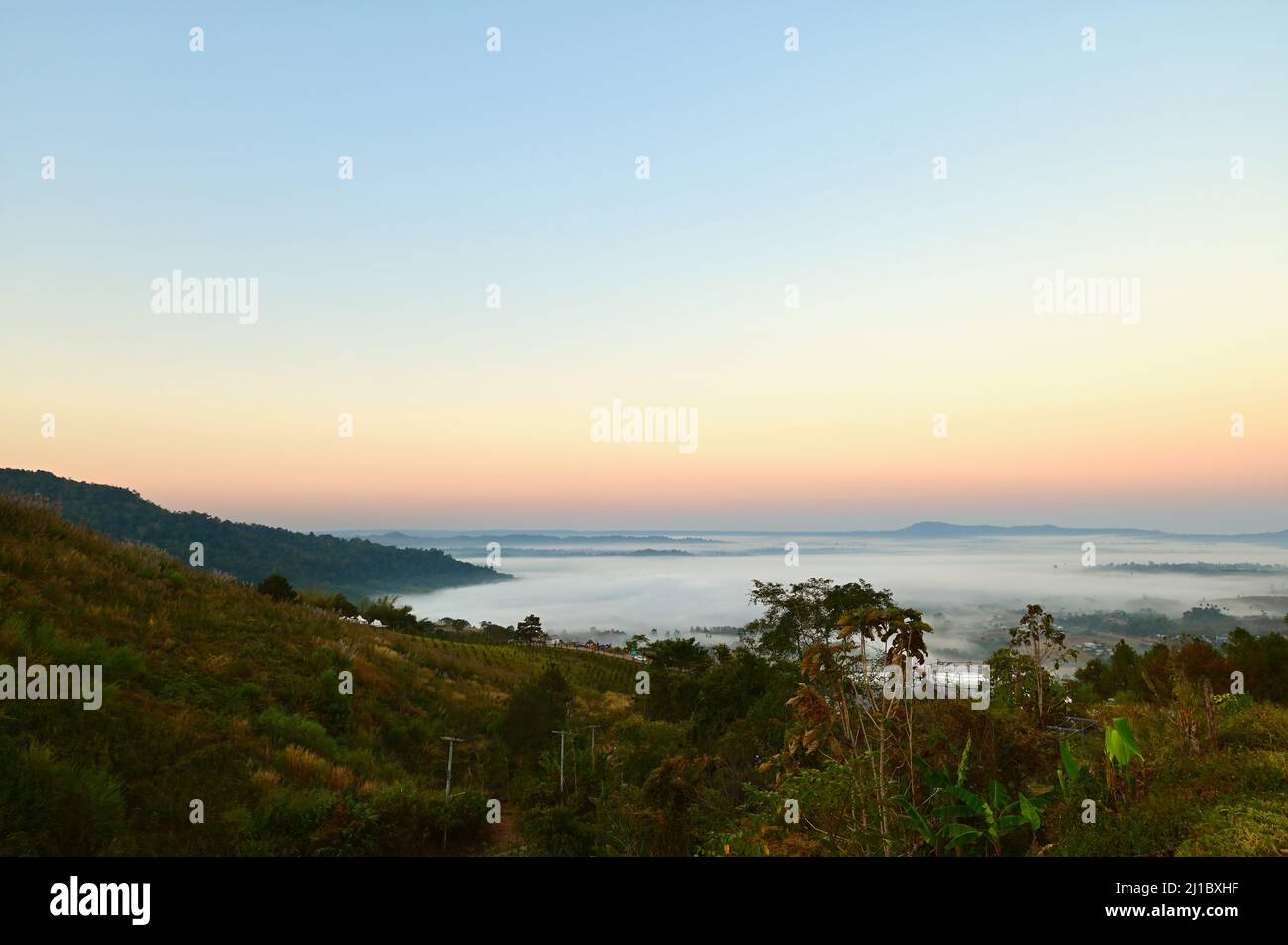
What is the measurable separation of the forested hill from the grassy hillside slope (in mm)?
60321

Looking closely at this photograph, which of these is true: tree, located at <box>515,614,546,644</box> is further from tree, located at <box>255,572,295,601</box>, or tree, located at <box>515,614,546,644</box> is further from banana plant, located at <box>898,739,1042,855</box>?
banana plant, located at <box>898,739,1042,855</box>

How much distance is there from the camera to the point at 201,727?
29.7ft

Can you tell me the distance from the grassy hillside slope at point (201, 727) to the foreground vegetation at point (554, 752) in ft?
0.14

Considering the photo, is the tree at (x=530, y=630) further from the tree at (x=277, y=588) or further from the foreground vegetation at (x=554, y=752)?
the foreground vegetation at (x=554, y=752)

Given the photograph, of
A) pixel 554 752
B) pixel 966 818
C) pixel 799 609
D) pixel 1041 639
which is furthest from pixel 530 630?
pixel 966 818

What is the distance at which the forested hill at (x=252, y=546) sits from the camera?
280ft

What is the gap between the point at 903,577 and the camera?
22047 millimetres

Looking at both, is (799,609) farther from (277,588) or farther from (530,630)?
Result: (530,630)

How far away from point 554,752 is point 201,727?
294 inches

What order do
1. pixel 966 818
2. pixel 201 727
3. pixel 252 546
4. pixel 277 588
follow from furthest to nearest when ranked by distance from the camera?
pixel 252 546 < pixel 277 588 < pixel 201 727 < pixel 966 818

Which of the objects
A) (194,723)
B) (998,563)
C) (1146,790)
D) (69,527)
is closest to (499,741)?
(194,723)

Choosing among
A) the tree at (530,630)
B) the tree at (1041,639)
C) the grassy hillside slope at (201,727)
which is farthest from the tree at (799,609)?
the tree at (530,630)

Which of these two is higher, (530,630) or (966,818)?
(966,818)

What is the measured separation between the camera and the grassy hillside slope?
6645mm
